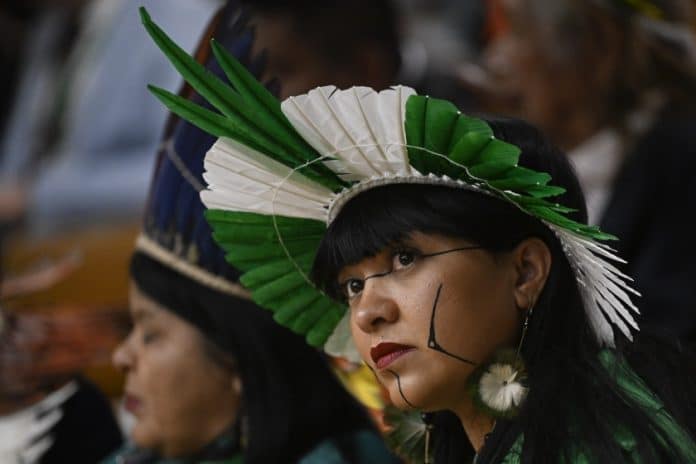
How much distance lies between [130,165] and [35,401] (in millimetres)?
1570

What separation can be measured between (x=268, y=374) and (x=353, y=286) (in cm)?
52

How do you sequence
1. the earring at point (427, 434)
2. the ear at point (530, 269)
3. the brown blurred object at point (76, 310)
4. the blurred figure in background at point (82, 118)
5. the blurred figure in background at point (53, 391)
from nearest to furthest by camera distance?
the ear at point (530, 269), the earring at point (427, 434), the blurred figure in background at point (53, 391), the brown blurred object at point (76, 310), the blurred figure in background at point (82, 118)

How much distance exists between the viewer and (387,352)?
A: 1.32 metres

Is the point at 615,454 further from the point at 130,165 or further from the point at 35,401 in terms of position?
the point at 130,165

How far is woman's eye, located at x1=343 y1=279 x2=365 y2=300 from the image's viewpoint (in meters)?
1.38

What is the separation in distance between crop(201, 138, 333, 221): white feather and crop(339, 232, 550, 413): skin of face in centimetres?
12

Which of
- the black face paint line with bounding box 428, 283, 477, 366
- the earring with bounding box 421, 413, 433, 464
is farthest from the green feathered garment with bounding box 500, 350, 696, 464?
the earring with bounding box 421, 413, 433, 464

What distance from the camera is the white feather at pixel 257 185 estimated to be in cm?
139

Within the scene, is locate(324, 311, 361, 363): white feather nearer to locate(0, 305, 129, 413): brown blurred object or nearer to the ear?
the ear

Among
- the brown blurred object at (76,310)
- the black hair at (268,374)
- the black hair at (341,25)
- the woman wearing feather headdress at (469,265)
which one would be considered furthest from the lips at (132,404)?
the black hair at (341,25)

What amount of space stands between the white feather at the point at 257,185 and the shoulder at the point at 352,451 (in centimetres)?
52

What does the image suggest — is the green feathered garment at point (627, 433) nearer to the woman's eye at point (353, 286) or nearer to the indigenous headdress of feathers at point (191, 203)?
the woman's eye at point (353, 286)

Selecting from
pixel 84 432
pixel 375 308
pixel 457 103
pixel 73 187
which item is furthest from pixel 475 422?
pixel 73 187

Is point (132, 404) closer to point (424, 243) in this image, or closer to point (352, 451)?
point (352, 451)
